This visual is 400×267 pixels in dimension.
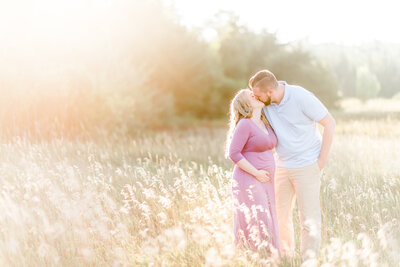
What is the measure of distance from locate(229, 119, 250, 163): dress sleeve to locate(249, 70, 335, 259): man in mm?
337

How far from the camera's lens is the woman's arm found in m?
4.55

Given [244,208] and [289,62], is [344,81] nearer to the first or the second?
[289,62]

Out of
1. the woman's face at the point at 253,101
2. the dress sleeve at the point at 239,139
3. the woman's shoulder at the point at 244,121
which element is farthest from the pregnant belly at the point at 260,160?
the woman's face at the point at 253,101

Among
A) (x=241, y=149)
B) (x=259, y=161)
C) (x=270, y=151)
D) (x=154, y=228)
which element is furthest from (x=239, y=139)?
(x=154, y=228)

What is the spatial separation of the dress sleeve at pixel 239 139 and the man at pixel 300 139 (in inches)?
13.3

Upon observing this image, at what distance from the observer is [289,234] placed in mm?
4875

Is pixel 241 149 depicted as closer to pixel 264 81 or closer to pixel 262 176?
pixel 262 176

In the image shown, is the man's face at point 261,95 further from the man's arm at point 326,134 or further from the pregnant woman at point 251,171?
the man's arm at point 326,134

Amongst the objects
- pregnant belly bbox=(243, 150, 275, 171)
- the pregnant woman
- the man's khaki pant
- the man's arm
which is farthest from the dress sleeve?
the man's arm

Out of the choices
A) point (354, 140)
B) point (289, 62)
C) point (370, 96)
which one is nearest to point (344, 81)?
point (370, 96)

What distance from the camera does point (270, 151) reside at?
478 cm

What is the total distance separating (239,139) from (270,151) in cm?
42

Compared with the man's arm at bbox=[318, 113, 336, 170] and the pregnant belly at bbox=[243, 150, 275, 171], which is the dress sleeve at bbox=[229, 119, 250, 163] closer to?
the pregnant belly at bbox=[243, 150, 275, 171]

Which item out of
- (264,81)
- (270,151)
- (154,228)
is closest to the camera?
(264,81)
